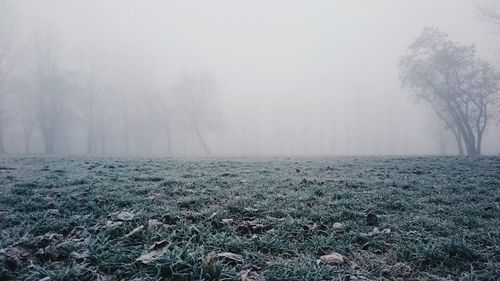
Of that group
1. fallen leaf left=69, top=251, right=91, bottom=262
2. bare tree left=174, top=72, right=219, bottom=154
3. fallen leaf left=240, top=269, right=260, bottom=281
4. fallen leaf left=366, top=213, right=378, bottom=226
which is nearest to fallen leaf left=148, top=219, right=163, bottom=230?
fallen leaf left=69, top=251, right=91, bottom=262

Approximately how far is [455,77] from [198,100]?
32.8 m

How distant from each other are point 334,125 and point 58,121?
195ft

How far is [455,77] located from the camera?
31.0 metres

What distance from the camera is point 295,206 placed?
4.79 m

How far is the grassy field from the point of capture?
2516 mm

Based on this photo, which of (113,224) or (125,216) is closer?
(113,224)

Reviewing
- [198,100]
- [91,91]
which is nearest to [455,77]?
[198,100]

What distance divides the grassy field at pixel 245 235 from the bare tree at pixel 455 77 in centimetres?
3012

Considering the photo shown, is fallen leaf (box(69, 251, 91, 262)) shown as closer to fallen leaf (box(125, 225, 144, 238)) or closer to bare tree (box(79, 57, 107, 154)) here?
fallen leaf (box(125, 225, 144, 238))

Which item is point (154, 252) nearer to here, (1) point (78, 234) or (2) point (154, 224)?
(2) point (154, 224)

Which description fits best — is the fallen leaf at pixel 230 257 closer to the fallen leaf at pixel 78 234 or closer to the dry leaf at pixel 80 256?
the dry leaf at pixel 80 256

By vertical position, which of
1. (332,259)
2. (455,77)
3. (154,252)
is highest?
(455,77)

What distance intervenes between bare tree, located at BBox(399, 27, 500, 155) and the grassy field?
30.1 m

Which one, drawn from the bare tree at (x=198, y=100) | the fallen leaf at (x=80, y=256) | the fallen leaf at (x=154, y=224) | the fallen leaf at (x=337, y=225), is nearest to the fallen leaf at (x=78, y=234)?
the fallen leaf at (x=80, y=256)
